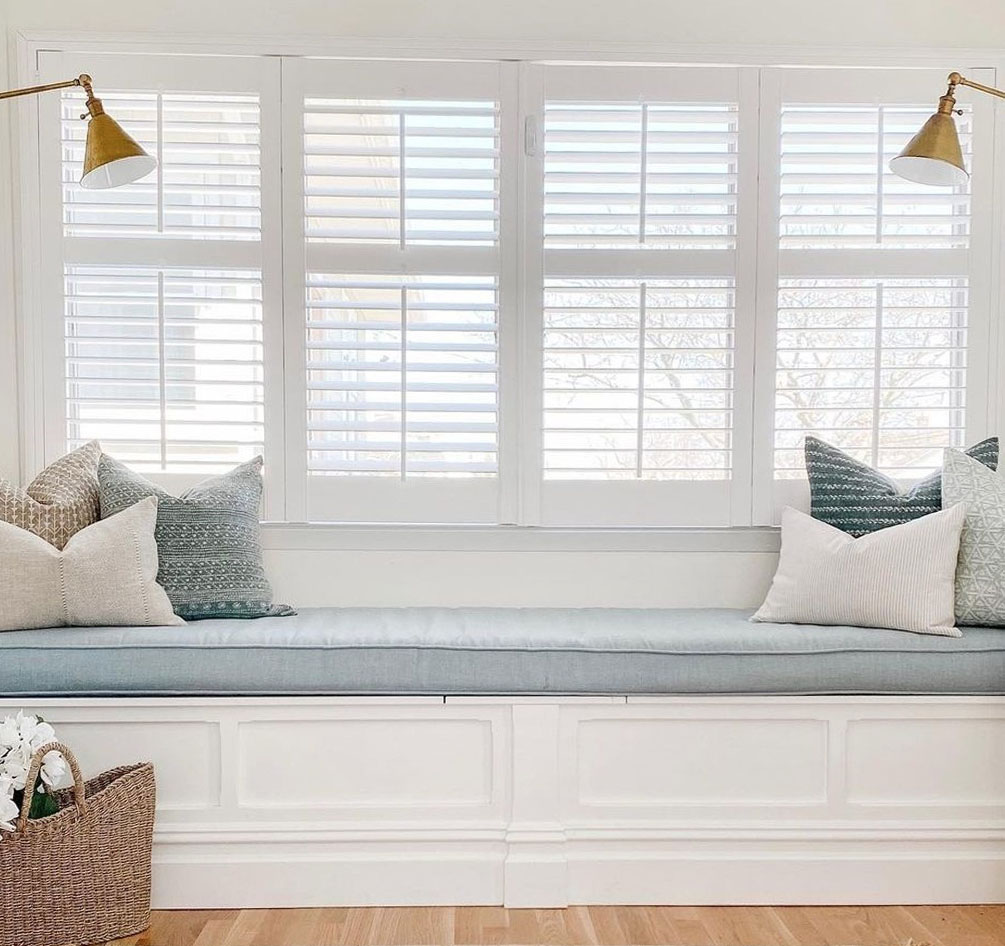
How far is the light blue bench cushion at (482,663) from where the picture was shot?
7.88 ft

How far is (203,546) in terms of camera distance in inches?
107

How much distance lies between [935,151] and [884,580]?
1054 millimetres

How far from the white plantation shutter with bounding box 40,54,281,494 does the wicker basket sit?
40.0 inches

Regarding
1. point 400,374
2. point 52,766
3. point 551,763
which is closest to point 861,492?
point 551,763

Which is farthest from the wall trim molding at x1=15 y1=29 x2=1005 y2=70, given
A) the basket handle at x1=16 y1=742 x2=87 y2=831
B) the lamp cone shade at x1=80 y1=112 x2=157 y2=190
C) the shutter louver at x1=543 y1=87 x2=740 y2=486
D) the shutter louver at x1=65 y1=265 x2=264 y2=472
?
the basket handle at x1=16 y1=742 x2=87 y2=831

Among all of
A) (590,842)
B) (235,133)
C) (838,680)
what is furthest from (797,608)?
(235,133)

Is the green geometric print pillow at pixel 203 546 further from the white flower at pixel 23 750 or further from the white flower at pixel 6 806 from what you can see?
the white flower at pixel 6 806

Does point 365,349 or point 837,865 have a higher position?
point 365,349

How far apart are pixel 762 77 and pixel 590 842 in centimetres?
211

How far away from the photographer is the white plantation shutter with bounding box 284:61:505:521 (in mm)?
2938

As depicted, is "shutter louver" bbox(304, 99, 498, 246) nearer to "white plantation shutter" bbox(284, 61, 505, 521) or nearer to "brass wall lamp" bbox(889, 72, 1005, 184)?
"white plantation shutter" bbox(284, 61, 505, 521)

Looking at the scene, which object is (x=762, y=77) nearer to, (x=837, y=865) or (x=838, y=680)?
(x=838, y=680)

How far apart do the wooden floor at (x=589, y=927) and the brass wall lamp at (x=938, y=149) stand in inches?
70.4

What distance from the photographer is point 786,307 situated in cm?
301
